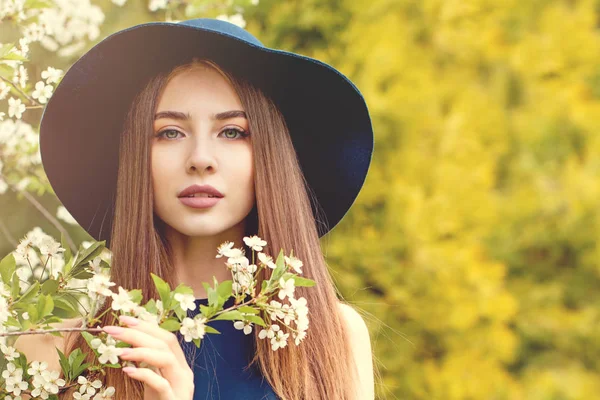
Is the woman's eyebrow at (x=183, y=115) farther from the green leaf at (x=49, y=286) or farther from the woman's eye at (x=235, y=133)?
the green leaf at (x=49, y=286)

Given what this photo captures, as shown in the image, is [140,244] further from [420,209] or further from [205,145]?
[420,209]

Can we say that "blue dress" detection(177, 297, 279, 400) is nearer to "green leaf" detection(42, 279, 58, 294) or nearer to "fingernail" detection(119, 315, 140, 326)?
"green leaf" detection(42, 279, 58, 294)

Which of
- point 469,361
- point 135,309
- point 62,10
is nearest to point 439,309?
point 469,361

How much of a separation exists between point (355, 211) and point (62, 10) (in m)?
2.02

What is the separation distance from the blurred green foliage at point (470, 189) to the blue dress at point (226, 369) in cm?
227

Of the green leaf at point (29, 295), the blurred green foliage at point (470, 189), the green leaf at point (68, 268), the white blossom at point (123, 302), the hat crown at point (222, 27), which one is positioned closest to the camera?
the white blossom at point (123, 302)

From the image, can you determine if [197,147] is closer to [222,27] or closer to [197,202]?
[197,202]

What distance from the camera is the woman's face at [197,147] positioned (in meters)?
1.98

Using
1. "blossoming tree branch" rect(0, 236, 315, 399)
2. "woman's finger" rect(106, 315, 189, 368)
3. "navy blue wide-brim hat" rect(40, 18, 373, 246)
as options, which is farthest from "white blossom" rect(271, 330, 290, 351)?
"navy blue wide-brim hat" rect(40, 18, 373, 246)

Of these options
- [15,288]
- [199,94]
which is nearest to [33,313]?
[15,288]

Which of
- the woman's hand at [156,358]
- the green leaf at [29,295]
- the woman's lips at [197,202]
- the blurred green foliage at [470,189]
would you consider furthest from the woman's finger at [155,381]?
the blurred green foliage at [470,189]

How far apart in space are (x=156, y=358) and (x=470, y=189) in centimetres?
352

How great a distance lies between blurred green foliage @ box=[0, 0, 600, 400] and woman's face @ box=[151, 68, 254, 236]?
242cm

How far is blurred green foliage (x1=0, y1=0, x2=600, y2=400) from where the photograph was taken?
15.1 ft
